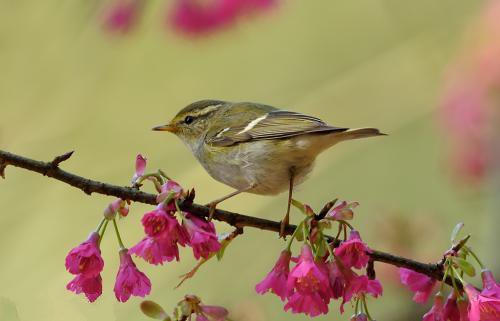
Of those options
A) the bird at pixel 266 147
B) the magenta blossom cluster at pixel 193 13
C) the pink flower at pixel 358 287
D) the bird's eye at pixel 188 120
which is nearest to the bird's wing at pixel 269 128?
the bird at pixel 266 147

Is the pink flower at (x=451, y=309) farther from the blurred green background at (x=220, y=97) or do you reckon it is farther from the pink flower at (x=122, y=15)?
the pink flower at (x=122, y=15)

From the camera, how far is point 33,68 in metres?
5.55

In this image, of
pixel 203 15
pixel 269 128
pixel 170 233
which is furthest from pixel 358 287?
pixel 203 15

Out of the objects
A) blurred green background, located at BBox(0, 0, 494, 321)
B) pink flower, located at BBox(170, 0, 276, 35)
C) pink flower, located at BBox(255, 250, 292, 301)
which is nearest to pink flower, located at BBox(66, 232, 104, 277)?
pink flower, located at BBox(255, 250, 292, 301)

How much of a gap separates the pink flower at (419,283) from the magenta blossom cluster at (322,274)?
16cm

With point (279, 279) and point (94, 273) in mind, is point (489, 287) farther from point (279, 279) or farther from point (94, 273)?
point (94, 273)

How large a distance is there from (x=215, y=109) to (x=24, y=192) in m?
2.14

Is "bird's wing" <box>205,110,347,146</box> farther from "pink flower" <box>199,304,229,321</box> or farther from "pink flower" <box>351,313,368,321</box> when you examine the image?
"pink flower" <box>199,304,229,321</box>

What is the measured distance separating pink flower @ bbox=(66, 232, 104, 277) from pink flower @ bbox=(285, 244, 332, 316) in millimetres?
464

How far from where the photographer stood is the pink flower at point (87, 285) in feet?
5.95

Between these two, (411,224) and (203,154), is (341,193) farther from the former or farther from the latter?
(203,154)

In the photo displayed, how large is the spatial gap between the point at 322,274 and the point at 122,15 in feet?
9.08

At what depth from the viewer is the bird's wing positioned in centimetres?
270

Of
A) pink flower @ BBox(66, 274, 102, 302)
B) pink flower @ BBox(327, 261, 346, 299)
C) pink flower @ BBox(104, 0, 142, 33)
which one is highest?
pink flower @ BBox(104, 0, 142, 33)
